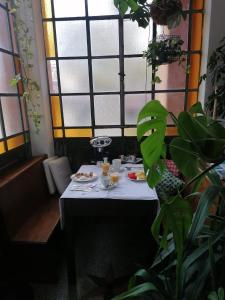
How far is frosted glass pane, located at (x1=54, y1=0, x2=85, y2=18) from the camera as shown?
2434 mm

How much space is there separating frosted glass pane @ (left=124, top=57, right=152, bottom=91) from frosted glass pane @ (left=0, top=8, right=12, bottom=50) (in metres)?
1.28

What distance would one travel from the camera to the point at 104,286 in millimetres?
1675

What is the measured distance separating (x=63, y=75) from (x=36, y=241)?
6.21ft

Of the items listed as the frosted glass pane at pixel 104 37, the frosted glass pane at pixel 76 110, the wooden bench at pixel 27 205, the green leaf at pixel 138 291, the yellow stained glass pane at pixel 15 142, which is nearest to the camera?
the green leaf at pixel 138 291

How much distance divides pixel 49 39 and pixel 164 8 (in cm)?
141

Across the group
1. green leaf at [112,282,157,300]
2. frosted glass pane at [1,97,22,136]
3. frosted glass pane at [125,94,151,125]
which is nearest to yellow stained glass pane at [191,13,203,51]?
frosted glass pane at [125,94,151,125]

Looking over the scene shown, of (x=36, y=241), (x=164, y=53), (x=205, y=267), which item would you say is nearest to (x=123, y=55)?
(x=164, y=53)

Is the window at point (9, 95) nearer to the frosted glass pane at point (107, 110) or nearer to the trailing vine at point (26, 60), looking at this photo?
the trailing vine at point (26, 60)

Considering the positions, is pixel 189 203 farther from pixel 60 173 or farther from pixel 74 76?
pixel 74 76

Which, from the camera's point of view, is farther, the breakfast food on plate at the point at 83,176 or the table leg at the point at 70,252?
the breakfast food on plate at the point at 83,176

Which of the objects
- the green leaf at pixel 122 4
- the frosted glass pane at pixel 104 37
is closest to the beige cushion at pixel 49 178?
the frosted glass pane at pixel 104 37

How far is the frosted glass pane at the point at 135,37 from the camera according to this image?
2.46 m

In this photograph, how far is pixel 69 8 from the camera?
8.05ft

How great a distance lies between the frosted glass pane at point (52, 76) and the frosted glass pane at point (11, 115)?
1.59 feet
